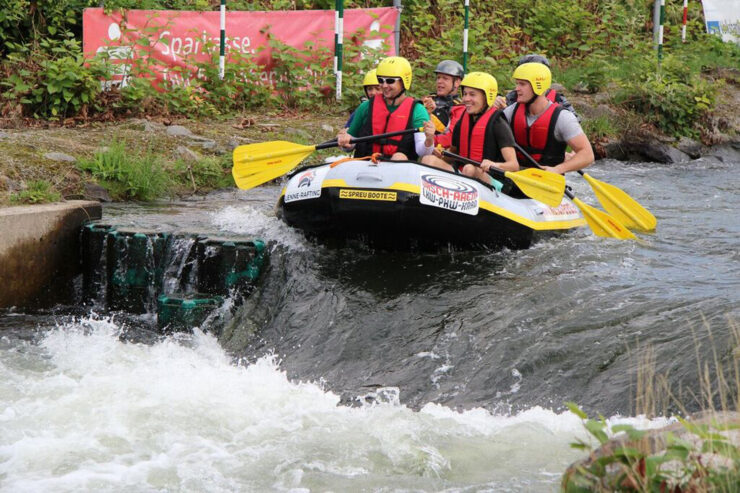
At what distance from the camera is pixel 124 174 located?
8266mm

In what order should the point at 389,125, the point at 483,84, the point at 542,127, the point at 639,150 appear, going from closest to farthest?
the point at 483,84 < the point at 389,125 < the point at 542,127 < the point at 639,150

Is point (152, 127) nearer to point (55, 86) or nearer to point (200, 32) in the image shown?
point (55, 86)

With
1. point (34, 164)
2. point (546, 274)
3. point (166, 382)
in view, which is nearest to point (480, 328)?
point (546, 274)

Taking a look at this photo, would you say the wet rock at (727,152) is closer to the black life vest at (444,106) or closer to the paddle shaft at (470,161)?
the black life vest at (444,106)

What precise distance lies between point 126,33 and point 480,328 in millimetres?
6677

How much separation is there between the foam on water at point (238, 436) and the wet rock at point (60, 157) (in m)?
3.00

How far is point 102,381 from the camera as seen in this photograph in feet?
16.7

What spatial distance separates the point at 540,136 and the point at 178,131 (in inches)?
157

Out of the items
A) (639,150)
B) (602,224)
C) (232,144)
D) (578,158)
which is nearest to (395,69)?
(578,158)

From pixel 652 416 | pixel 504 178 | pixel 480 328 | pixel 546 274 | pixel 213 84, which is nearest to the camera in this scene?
pixel 652 416

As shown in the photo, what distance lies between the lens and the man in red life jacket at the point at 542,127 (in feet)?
23.3

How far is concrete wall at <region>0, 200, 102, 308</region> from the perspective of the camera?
6160mm

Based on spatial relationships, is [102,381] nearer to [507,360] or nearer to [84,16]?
[507,360]

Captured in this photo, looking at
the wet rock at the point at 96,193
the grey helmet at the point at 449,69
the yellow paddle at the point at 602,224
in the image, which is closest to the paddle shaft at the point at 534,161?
the yellow paddle at the point at 602,224
